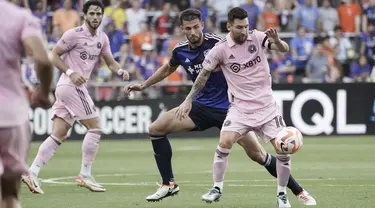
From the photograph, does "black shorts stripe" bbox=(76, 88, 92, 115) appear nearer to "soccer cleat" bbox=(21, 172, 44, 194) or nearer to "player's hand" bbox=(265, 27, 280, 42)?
"soccer cleat" bbox=(21, 172, 44, 194)

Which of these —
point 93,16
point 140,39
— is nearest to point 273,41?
point 93,16

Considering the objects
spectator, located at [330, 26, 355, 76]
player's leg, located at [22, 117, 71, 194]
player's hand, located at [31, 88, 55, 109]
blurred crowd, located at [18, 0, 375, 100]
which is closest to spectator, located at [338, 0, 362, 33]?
blurred crowd, located at [18, 0, 375, 100]

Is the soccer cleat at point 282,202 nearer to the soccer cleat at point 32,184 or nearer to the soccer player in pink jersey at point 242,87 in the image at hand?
the soccer player in pink jersey at point 242,87

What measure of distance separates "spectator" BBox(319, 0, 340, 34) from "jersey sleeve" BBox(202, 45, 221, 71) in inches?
680

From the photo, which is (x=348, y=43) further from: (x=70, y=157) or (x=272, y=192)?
(x=272, y=192)

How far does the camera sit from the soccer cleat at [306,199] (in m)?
10.3

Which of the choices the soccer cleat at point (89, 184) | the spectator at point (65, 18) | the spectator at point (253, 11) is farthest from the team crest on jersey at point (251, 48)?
the spectator at point (253, 11)

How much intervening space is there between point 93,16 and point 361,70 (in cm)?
1420

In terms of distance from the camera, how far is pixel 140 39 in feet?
85.5

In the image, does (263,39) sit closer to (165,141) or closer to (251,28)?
(165,141)

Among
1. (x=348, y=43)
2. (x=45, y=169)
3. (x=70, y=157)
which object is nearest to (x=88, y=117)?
(x=45, y=169)

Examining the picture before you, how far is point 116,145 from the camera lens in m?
22.2

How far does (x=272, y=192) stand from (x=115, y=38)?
45.3 feet

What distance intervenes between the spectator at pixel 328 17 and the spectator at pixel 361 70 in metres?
1.95
